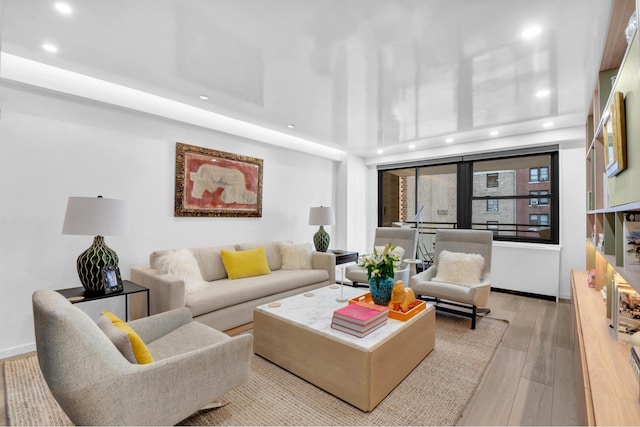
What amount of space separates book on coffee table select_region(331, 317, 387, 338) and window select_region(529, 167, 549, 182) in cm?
394

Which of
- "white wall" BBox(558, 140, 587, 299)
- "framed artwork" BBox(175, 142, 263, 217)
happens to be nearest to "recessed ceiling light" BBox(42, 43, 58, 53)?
"framed artwork" BBox(175, 142, 263, 217)

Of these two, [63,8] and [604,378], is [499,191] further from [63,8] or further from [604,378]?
[63,8]

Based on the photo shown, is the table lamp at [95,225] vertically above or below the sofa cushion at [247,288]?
above

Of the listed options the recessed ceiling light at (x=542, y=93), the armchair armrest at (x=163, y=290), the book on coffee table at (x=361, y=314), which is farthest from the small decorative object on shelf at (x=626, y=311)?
the armchair armrest at (x=163, y=290)

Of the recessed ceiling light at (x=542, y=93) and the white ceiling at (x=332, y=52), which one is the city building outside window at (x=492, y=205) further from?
the recessed ceiling light at (x=542, y=93)

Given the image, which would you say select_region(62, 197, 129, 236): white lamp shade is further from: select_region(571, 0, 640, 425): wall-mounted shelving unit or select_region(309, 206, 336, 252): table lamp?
select_region(571, 0, 640, 425): wall-mounted shelving unit

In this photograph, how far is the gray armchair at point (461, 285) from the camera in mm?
3064

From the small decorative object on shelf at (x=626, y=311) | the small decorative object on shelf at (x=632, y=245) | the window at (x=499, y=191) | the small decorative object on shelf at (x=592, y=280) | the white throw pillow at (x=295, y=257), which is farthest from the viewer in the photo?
Answer: the window at (x=499, y=191)

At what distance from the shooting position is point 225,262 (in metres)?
3.54

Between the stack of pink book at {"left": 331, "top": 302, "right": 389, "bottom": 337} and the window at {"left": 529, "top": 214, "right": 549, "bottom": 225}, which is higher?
the window at {"left": 529, "top": 214, "right": 549, "bottom": 225}

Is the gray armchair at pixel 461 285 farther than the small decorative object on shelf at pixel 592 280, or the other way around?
the gray armchair at pixel 461 285

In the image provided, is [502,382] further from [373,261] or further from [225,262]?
[225,262]

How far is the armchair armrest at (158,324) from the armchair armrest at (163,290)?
47 centimetres

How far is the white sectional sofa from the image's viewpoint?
267 centimetres
